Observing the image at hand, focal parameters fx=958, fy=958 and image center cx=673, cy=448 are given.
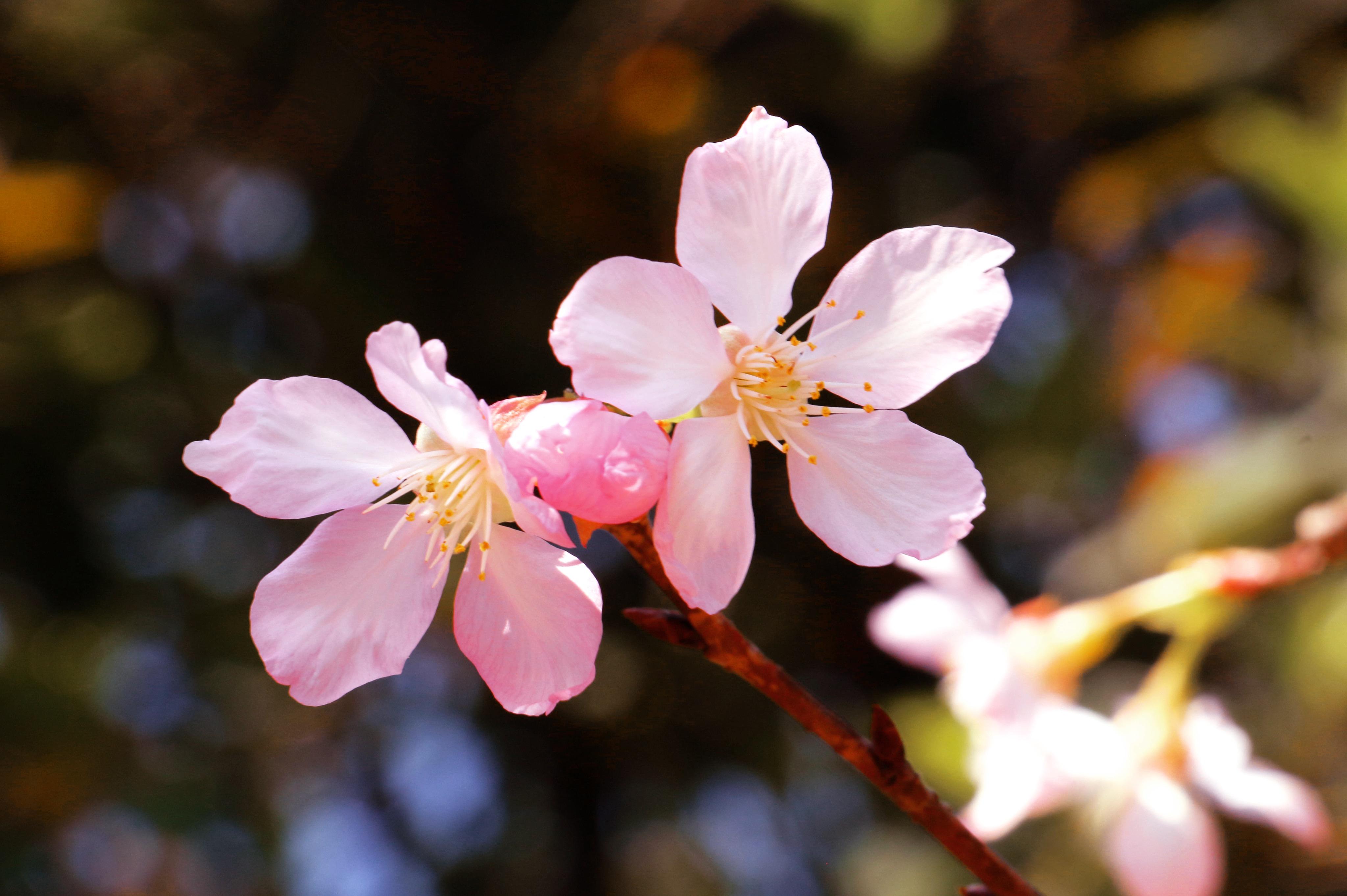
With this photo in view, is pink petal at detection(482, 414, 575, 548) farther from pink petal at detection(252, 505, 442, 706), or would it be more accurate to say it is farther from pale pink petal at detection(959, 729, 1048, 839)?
pale pink petal at detection(959, 729, 1048, 839)

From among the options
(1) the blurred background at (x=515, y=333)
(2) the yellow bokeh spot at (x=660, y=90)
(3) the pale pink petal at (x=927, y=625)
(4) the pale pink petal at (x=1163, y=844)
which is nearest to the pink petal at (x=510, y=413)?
(3) the pale pink petal at (x=927, y=625)

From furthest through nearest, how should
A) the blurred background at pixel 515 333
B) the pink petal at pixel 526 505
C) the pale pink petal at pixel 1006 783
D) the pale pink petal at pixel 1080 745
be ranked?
1. the blurred background at pixel 515 333
2. the pale pink petal at pixel 1080 745
3. the pale pink petal at pixel 1006 783
4. the pink petal at pixel 526 505

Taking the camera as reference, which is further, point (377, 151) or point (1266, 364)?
point (377, 151)

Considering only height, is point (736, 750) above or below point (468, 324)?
below

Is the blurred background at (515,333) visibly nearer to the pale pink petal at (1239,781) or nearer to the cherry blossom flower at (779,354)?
the pale pink petal at (1239,781)

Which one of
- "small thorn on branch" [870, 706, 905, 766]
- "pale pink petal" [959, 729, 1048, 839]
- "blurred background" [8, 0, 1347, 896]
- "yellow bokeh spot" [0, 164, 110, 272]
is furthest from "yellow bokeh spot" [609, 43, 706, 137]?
"small thorn on branch" [870, 706, 905, 766]

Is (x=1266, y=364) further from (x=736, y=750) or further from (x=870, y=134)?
(x=736, y=750)

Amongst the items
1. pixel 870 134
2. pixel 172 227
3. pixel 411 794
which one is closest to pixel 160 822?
pixel 411 794
